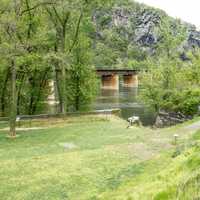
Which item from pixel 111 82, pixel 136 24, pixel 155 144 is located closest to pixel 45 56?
pixel 155 144

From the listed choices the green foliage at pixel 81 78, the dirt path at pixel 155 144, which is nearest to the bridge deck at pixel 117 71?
the green foliage at pixel 81 78

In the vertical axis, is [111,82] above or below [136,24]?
below

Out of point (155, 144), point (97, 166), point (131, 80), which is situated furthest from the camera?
point (131, 80)

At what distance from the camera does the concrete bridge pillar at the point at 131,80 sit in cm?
7781

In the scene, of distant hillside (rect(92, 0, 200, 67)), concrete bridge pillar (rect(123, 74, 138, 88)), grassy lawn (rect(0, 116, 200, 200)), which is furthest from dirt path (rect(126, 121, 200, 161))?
distant hillside (rect(92, 0, 200, 67))

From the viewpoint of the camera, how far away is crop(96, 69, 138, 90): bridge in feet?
234

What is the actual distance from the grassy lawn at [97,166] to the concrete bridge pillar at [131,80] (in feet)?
201

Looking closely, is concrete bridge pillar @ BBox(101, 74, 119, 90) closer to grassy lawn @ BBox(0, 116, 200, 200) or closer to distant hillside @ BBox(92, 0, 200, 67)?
distant hillside @ BBox(92, 0, 200, 67)

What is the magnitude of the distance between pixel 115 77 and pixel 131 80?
708 cm

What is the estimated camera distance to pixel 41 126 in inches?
813

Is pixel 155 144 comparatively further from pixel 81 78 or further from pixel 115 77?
pixel 115 77

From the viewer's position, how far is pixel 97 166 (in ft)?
33.9

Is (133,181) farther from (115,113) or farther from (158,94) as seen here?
(158,94)

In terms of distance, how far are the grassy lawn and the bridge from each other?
53.7m
